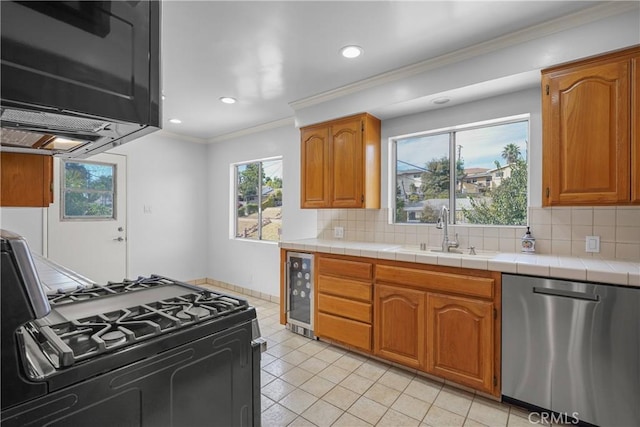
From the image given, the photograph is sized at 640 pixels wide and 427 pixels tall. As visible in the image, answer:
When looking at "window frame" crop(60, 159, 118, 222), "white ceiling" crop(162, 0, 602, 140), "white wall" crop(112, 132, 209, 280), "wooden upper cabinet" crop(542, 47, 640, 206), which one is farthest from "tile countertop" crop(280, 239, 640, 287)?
"window frame" crop(60, 159, 118, 222)

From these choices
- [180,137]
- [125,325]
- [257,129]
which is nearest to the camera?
[125,325]

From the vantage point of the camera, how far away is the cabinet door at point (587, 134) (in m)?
1.83

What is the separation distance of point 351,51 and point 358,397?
2477mm

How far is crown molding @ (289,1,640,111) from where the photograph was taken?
181 centimetres

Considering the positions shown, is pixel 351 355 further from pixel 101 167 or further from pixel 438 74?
Result: pixel 101 167

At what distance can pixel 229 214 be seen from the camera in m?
4.90

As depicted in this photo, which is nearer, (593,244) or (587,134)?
(587,134)

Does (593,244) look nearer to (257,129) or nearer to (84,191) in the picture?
(257,129)

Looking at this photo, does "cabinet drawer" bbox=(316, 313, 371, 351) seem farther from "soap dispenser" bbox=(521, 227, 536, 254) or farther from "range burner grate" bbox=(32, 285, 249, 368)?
"range burner grate" bbox=(32, 285, 249, 368)

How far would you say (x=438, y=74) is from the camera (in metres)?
2.45

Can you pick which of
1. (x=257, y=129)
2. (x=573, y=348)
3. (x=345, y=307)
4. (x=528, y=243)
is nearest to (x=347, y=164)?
(x=345, y=307)

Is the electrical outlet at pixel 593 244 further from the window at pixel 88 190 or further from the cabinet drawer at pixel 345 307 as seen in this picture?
the window at pixel 88 190
